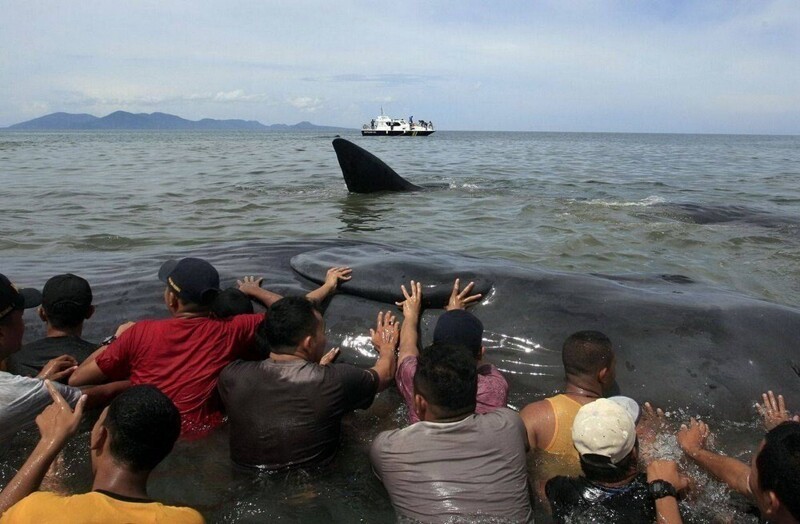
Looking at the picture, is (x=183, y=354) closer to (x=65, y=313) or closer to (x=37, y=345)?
(x=65, y=313)

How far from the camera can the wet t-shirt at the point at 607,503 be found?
3020 millimetres

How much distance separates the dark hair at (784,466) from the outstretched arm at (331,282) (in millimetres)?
3199

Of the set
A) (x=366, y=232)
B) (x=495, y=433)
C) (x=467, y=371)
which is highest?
(x=467, y=371)

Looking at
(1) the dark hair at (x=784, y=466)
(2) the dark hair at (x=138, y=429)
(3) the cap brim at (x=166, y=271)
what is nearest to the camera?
(1) the dark hair at (x=784, y=466)

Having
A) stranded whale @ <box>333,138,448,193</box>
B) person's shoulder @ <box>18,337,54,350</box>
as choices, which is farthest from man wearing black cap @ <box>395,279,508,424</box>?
stranded whale @ <box>333,138,448,193</box>

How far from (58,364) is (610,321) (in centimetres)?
359

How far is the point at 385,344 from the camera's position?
4.55 m

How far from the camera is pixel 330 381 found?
3645mm

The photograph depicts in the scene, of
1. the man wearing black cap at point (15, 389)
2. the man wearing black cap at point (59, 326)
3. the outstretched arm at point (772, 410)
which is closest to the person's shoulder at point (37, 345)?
the man wearing black cap at point (59, 326)

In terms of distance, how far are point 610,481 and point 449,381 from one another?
86cm

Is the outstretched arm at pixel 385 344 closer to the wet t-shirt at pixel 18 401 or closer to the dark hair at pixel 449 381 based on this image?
the dark hair at pixel 449 381

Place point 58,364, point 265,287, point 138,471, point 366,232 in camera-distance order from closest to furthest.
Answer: point 138,471 → point 58,364 → point 265,287 → point 366,232

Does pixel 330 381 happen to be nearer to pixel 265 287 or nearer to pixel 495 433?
pixel 495 433

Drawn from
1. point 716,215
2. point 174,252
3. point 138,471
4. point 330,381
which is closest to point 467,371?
point 330,381
